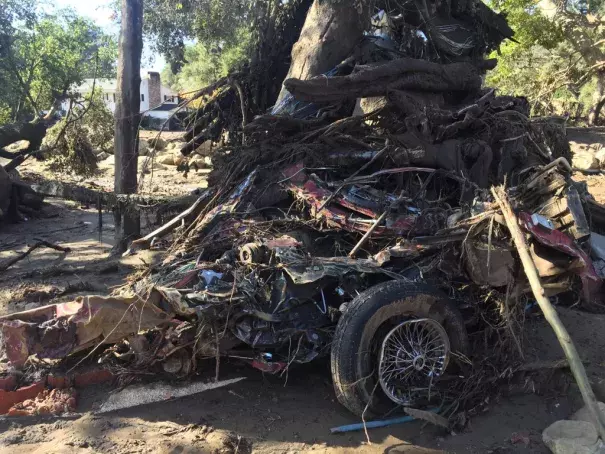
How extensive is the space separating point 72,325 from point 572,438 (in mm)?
3821

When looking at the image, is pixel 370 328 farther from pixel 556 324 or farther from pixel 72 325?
pixel 72 325

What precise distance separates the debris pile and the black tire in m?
0.01

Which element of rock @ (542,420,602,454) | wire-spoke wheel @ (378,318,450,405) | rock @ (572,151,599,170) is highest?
rock @ (572,151,599,170)

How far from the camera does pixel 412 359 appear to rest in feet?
13.6

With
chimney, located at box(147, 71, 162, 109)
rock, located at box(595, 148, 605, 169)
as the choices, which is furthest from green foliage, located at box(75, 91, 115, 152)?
chimney, located at box(147, 71, 162, 109)

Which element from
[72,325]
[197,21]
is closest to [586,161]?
[197,21]

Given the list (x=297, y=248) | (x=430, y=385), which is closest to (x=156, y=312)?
(x=297, y=248)

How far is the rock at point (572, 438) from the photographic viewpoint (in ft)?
11.6

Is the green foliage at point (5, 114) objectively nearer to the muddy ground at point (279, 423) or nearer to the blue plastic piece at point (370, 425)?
the muddy ground at point (279, 423)

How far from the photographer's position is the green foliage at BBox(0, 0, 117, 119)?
55.0 ft

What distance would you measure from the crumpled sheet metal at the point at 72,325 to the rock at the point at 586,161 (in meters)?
14.9

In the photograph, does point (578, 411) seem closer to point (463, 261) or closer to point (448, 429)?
point (448, 429)

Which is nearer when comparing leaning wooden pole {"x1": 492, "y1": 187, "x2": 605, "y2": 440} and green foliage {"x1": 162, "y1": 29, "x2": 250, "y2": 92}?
leaning wooden pole {"x1": 492, "y1": 187, "x2": 605, "y2": 440}

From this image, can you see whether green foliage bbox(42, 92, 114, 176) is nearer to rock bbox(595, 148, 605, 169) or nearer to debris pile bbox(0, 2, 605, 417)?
debris pile bbox(0, 2, 605, 417)
